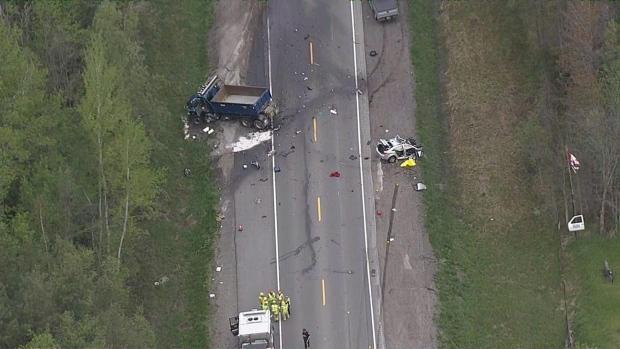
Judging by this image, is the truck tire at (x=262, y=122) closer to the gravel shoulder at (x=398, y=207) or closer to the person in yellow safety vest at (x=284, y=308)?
the gravel shoulder at (x=398, y=207)

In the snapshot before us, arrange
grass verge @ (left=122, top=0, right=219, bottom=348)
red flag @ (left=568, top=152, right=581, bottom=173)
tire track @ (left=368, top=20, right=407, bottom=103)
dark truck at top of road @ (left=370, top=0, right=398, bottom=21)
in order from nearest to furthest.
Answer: grass verge @ (left=122, top=0, right=219, bottom=348)
red flag @ (left=568, top=152, right=581, bottom=173)
tire track @ (left=368, top=20, right=407, bottom=103)
dark truck at top of road @ (left=370, top=0, right=398, bottom=21)

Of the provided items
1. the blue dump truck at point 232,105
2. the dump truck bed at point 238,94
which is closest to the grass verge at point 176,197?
the blue dump truck at point 232,105

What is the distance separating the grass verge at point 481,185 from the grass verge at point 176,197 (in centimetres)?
1123

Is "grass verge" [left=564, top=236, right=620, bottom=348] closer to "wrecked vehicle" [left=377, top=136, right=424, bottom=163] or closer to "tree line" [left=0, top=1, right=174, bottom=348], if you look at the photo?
"wrecked vehicle" [left=377, top=136, right=424, bottom=163]

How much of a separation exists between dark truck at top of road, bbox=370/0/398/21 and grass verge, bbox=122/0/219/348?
10493mm

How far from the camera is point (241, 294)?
1624 inches

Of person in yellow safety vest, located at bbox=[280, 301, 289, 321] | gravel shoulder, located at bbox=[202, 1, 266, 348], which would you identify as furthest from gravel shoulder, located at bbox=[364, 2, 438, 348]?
gravel shoulder, located at bbox=[202, 1, 266, 348]

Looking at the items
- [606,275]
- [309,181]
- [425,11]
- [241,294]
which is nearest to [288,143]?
[309,181]

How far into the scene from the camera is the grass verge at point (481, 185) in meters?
39.4

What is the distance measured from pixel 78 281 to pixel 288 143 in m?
17.1

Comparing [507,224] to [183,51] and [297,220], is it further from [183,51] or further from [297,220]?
[183,51]

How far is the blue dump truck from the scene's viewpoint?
159 feet

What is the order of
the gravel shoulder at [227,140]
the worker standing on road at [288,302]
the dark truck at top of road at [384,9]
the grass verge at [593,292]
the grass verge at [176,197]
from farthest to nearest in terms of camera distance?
the dark truck at top of road at [384,9] < the grass verge at [176,197] < the gravel shoulder at [227,140] < the worker standing on road at [288,302] < the grass verge at [593,292]

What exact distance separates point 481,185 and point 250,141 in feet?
41.4
